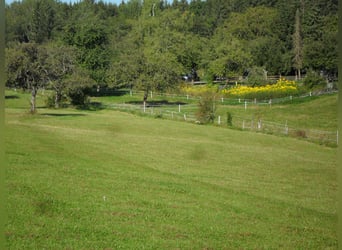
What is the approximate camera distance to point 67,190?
7.49 metres

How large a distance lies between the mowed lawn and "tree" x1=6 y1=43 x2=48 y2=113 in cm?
303

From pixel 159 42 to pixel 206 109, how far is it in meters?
7.05

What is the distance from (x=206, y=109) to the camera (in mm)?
17875

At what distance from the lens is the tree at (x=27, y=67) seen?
57.7ft

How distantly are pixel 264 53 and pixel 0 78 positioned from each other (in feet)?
32.9

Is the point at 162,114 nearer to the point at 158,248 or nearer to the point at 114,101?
the point at 114,101

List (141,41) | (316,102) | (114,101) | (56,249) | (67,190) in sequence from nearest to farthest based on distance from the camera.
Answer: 1. (56,249)
2. (67,190)
3. (316,102)
4. (114,101)
5. (141,41)

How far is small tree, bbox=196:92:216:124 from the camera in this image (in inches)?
681

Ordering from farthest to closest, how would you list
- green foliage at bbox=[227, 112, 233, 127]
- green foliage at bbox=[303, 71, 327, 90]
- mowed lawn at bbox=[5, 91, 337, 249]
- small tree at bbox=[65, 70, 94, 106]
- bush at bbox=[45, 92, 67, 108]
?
small tree at bbox=[65, 70, 94, 106] → bush at bbox=[45, 92, 67, 108] → green foliage at bbox=[227, 112, 233, 127] → green foliage at bbox=[303, 71, 327, 90] → mowed lawn at bbox=[5, 91, 337, 249]

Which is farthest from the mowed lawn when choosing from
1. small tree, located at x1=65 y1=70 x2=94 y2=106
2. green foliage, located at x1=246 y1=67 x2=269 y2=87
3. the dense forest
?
small tree, located at x1=65 y1=70 x2=94 y2=106

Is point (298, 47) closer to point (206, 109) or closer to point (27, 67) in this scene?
point (206, 109)

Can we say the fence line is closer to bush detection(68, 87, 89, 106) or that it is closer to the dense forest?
bush detection(68, 87, 89, 106)

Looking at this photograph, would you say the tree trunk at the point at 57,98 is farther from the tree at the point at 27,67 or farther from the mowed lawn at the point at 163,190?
the mowed lawn at the point at 163,190

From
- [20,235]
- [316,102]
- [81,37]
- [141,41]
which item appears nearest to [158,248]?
[20,235]
